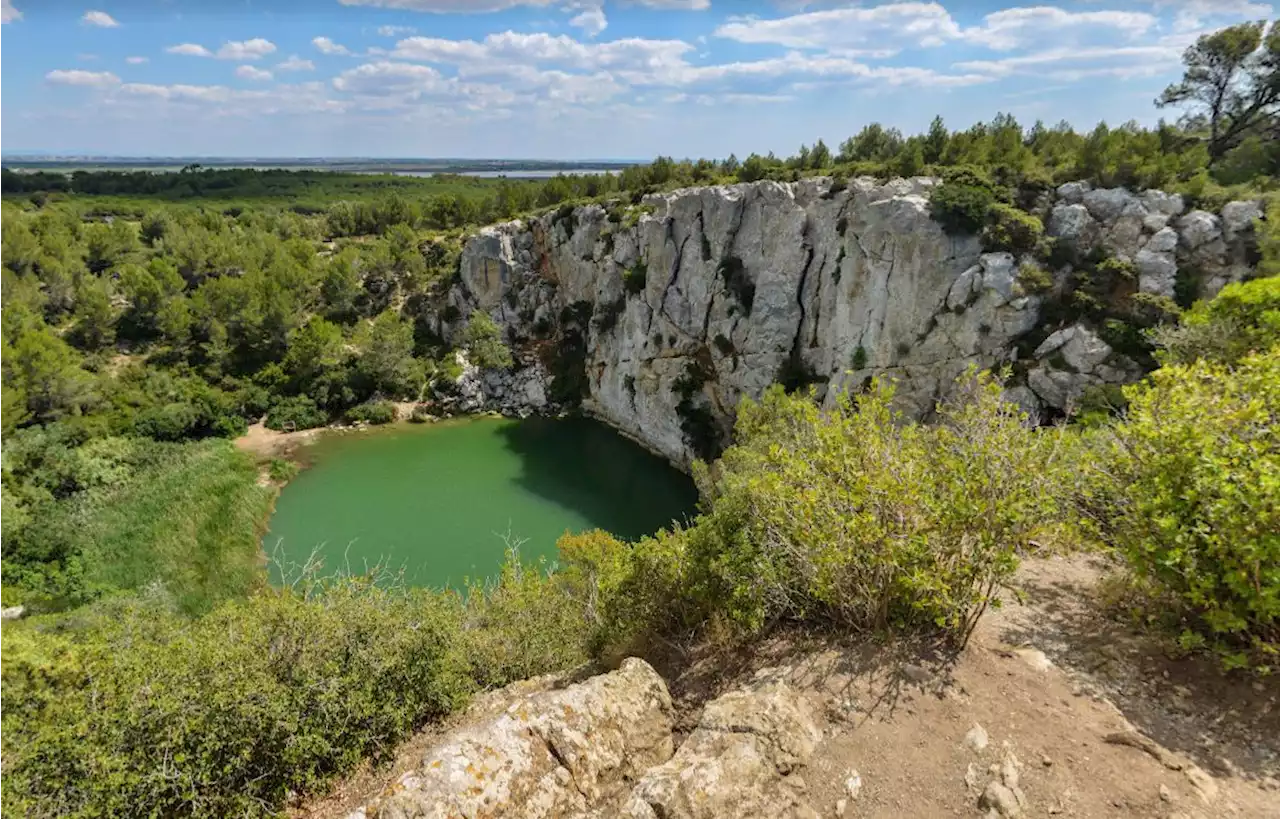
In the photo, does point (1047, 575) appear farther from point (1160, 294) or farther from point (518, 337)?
point (518, 337)

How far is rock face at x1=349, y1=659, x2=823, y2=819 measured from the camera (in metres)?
5.20

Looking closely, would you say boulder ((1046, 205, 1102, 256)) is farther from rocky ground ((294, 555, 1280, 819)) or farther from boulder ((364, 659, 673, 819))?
boulder ((364, 659, 673, 819))

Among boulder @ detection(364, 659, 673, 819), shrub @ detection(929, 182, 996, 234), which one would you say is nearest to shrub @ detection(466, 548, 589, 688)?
boulder @ detection(364, 659, 673, 819)

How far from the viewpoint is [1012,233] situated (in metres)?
24.6

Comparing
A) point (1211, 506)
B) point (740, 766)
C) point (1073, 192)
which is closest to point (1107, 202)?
point (1073, 192)

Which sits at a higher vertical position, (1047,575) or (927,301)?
(927,301)

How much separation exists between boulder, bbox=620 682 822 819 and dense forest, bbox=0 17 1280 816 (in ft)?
5.07

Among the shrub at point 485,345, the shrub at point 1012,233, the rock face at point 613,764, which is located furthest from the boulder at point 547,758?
the shrub at point 485,345

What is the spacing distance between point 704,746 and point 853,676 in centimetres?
187

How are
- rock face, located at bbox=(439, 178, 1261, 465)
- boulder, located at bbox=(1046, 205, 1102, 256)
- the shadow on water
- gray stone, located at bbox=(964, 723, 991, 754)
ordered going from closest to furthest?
gray stone, located at bbox=(964, 723, 991, 754) → rock face, located at bbox=(439, 178, 1261, 465) → boulder, located at bbox=(1046, 205, 1102, 256) → the shadow on water

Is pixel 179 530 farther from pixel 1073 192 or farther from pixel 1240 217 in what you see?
pixel 1240 217

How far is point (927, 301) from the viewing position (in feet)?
83.2

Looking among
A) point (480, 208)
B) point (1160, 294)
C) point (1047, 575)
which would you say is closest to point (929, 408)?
point (1160, 294)

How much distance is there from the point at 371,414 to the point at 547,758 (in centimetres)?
3492
